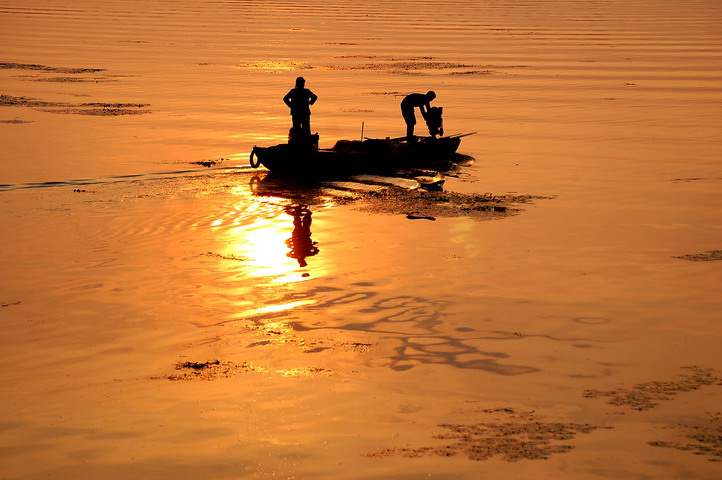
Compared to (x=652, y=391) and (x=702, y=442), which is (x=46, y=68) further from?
(x=702, y=442)

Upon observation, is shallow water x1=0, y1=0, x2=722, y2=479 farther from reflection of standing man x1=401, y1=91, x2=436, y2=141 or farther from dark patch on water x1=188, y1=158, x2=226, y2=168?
reflection of standing man x1=401, y1=91, x2=436, y2=141

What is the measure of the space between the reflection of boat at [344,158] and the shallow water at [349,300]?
60 cm

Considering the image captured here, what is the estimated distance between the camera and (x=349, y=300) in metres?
12.8

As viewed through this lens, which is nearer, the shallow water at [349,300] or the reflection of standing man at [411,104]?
the shallow water at [349,300]

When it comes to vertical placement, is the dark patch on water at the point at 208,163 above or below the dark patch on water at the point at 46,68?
below

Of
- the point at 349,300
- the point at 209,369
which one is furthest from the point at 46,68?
the point at 209,369

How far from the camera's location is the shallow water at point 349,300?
8.66 m

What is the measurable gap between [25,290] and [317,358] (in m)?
4.47

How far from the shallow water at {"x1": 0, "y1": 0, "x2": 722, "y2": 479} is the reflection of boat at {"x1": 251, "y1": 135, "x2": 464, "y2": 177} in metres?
0.60

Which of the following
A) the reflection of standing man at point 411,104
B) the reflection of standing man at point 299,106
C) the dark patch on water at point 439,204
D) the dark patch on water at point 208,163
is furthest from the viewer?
the reflection of standing man at point 411,104

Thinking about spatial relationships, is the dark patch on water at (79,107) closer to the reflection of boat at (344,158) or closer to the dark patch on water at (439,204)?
the reflection of boat at (344,158)

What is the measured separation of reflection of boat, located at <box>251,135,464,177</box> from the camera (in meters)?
20.6

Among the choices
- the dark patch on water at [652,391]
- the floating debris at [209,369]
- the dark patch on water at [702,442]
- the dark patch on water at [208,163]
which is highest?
the dark patch on water at [208,163]

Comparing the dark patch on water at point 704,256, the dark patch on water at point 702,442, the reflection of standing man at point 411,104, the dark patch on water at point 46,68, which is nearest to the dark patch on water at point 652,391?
the dark patch on water at point 702,442
